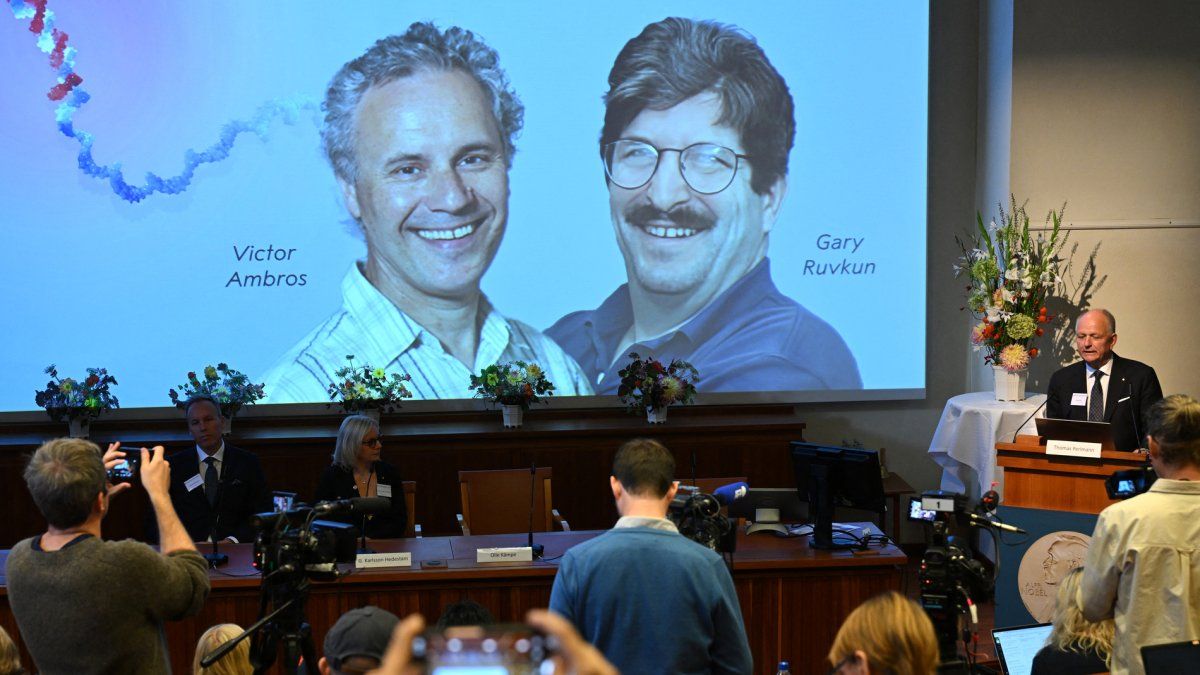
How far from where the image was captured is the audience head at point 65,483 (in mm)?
2436

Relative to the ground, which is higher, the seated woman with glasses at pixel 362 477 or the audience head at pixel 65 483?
the audience head at pixel 65 483

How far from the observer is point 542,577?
168 inches

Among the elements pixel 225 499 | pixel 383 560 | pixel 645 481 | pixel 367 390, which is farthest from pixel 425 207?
pixel 645 481

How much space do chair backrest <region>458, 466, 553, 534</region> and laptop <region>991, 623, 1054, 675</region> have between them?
244 cm

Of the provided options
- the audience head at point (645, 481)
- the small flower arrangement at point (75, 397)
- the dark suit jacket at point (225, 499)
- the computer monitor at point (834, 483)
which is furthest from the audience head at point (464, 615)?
the small flower arrangement at point (75, 397)

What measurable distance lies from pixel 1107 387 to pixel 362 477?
11.9ft

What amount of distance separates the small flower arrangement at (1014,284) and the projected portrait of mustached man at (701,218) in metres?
0.98

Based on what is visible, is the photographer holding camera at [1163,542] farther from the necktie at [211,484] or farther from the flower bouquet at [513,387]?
the flower bouquet at [513,387]

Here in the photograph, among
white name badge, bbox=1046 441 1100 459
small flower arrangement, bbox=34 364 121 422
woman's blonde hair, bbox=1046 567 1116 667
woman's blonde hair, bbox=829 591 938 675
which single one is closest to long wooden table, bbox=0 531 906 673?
white name badge, bbox=1046 441 1100 459

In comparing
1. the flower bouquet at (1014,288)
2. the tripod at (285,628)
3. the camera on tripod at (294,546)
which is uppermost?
the flower bouquet at (1014,288)

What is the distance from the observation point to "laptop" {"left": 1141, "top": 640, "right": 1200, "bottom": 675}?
2545 millimetres

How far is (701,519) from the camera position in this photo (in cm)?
346

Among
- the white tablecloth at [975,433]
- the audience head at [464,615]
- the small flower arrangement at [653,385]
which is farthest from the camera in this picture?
the small flower arrangement at [653,385]

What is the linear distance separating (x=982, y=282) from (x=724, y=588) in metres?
4.57
